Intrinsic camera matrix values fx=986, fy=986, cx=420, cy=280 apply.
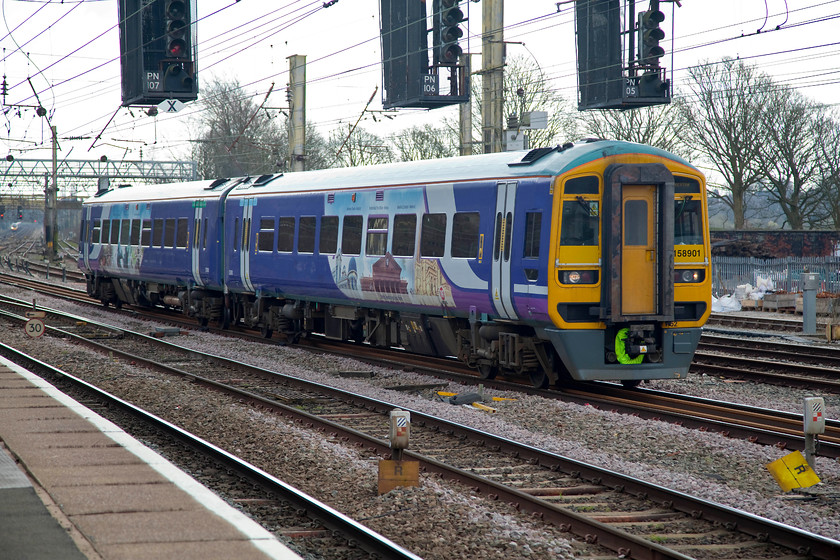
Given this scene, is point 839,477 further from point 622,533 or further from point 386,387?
point 386,387

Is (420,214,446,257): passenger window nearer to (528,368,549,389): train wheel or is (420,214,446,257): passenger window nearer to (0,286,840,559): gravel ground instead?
(0,286,840,559): gravel ground

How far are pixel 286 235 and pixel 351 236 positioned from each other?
8.82ft

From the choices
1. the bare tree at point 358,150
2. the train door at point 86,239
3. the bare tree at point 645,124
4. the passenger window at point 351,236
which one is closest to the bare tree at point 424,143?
the bare tree at point 358,150

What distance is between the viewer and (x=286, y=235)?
62.5ft

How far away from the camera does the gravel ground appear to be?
679cm

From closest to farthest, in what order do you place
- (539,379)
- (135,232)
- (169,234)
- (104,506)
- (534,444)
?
(104,506) → (534,444) → (539,379) → (169,234) → (135,232)

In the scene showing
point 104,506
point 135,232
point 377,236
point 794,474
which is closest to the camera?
point 104,506

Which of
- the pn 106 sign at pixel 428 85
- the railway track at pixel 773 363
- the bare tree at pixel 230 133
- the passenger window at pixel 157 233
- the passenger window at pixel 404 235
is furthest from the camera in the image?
the bare tree at pixel 230 133

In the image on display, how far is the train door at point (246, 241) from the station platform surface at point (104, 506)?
11.4 m

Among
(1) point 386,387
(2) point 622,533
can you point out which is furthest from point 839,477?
(1) point 386,387

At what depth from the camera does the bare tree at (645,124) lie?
161ft

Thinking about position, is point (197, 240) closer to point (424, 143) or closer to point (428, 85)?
point (428, 85)

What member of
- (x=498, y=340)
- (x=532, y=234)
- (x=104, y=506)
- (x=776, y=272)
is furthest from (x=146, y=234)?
(x=104, y=506)

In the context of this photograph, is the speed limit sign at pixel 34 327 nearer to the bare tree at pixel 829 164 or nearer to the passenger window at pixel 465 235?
the passenger window at pixel 465 235
